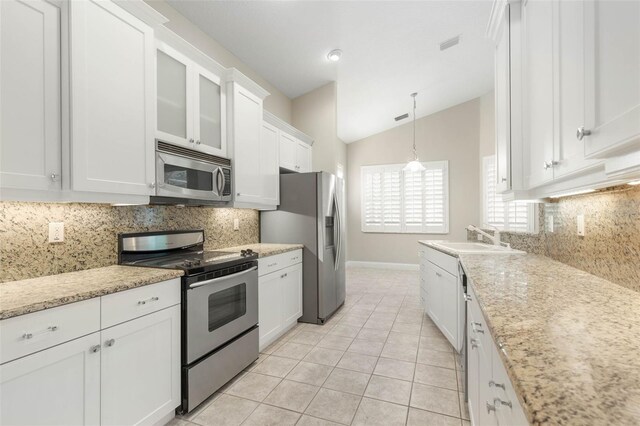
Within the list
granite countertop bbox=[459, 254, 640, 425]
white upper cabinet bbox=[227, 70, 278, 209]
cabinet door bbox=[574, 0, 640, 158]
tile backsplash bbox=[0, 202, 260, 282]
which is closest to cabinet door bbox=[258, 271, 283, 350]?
white upper cabinet bbox=[227, 70, 278, 209]

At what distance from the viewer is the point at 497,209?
5.31 metres

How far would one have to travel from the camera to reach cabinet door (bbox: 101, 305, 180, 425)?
146cm

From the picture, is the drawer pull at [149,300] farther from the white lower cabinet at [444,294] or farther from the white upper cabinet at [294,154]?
the white upper cabinet at [294,154]

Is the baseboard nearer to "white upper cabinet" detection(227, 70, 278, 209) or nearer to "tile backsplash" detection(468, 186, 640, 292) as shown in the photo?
"white upper cabinet" detection(227, 70, 278, 209)

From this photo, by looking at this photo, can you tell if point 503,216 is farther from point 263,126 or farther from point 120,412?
point 120,412

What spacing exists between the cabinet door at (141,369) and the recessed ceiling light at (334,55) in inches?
128

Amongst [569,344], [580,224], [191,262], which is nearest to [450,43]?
[580,224]

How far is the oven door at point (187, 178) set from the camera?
81.4 inches

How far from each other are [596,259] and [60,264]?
2912mm

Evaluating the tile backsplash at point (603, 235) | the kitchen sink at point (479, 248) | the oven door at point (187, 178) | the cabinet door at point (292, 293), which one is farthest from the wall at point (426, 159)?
the oven door at point (187, 178)

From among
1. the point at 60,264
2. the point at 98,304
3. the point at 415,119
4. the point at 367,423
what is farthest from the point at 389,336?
the point at 415,119

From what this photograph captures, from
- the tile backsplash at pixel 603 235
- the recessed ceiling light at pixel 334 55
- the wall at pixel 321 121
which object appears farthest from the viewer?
the wall at pixel 321 121

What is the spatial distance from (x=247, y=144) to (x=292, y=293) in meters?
1.62

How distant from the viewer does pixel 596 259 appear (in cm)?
156
